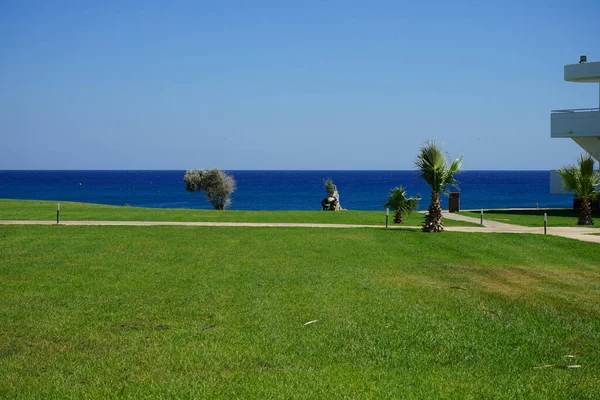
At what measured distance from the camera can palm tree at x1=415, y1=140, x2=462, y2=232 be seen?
30266mm

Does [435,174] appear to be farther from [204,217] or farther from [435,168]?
[204,217]

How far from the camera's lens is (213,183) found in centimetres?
6706

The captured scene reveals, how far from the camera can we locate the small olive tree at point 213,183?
2623 inches

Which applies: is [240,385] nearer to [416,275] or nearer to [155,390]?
[155,390]

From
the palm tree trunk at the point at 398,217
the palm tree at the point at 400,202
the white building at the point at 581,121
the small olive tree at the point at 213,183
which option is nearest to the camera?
the palm tree at the point at 400,202

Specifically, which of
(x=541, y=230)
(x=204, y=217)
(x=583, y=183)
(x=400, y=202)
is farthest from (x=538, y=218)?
(x=204, y=217)

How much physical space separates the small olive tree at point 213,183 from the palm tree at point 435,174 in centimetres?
3750

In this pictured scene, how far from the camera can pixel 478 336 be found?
36.0ft

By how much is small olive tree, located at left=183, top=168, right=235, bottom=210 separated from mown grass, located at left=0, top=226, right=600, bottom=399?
145ft

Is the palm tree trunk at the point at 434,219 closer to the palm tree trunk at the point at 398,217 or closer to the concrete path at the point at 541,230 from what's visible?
the concrete path at the point at 541,230

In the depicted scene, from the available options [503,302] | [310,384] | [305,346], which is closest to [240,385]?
[310,384]

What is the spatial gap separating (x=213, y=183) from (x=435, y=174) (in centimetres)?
3880

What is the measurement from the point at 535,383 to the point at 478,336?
2.36 metres

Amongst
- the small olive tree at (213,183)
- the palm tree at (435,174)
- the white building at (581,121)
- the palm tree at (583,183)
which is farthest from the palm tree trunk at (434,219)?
the small olive tree at (213,183)
